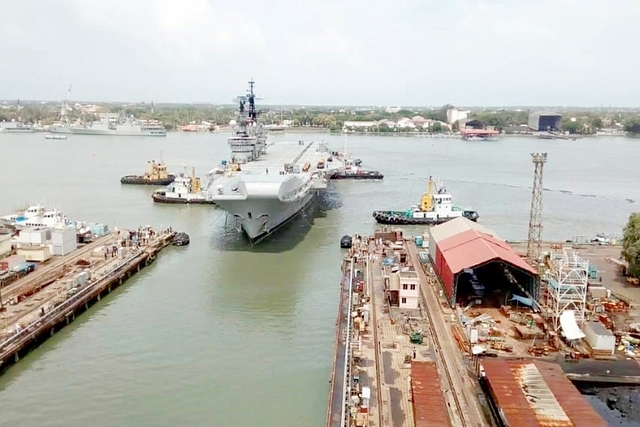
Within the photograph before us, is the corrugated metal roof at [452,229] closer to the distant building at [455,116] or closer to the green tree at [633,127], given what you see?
the green tree at [633,127]

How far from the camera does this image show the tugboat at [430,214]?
29953 millimetres

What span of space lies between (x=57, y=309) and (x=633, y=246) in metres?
17.3

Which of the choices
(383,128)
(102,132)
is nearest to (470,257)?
(102,132)

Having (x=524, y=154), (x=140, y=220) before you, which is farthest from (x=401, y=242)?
(x=524, y=154)

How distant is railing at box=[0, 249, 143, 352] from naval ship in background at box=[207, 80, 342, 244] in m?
4.70

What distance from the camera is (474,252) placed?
16484mm

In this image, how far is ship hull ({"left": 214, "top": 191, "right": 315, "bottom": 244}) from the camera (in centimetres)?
2253

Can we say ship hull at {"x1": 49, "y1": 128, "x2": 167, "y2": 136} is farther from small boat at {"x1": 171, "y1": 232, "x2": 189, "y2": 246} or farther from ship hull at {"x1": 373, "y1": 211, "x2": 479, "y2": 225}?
small boat at {"x1": 171, "y1": 232, "x2": 189, "y2": 246}

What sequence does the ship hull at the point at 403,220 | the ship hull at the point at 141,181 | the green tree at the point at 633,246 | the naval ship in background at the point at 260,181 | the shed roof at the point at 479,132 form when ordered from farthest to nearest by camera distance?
the shed roof at the point at 479,132
the ship hull at the point at 141,181
the ship hull at the point at 403,220
the naval ship in background at the point at 260,181
the green tree at the point at 633,246

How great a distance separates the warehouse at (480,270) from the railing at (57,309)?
1067 centimetres

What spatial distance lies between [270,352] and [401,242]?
9.98 metres

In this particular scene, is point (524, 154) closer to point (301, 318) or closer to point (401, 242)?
point (401, 242)

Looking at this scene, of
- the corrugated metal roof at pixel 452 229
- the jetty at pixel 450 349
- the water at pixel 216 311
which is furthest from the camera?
the corrugated metal roof at pixel 452 229

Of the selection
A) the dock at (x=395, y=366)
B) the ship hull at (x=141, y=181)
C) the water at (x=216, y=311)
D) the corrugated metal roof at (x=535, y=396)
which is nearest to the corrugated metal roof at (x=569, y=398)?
the corrugated metal roof at (x=535, y=396)
